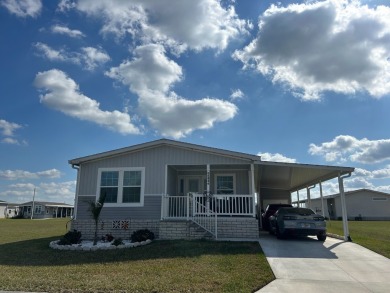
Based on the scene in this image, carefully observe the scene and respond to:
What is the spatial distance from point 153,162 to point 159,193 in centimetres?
140

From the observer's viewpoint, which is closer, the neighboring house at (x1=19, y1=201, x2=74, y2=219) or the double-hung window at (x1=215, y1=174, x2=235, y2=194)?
the double-hung window at (x1=215, y1=174, x2=235, y2=194)

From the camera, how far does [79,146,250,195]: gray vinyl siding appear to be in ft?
44.1

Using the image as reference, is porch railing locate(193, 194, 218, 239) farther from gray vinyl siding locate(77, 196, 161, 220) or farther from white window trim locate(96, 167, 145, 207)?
white window trim locate(96, 167, 145, 207)

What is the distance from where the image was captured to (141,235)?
11797 mm

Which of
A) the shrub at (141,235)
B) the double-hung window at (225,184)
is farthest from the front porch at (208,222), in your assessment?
the double-hung window at (225,184)

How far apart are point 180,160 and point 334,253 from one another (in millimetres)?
6870

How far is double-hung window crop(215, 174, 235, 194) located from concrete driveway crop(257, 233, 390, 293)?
14.3ft

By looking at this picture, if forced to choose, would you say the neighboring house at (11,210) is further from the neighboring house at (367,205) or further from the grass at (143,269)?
the grass at (143,269)

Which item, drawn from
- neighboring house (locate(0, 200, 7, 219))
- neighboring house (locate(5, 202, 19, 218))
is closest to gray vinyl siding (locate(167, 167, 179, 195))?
neighboring house (locate(0, 200, 7, 219))

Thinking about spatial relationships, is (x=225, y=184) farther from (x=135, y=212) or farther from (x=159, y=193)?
(x=135, y=212)

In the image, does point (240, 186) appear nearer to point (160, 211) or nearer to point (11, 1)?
point (160, 211)

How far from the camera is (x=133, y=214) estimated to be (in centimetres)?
1337

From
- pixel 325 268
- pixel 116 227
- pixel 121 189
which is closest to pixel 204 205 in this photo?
pixel 121 189

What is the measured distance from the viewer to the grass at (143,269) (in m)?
6.06
